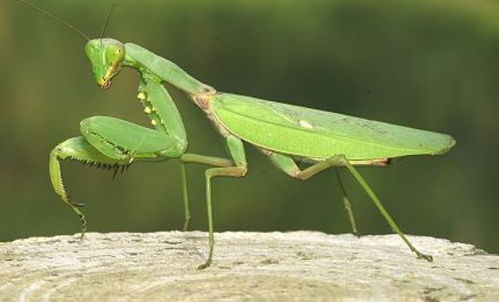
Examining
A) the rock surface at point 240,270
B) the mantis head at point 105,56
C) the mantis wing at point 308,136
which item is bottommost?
the rock surface at point 240,270

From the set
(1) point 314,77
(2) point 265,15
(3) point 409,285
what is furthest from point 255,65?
(3) point 409,285

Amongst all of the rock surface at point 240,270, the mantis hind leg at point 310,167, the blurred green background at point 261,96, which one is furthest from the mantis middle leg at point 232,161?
the blurred green background at point 261,96

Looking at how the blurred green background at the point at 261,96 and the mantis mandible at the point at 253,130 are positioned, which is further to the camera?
the blurred green background at the point at 261,96

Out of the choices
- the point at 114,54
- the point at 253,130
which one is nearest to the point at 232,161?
the point at 253,130

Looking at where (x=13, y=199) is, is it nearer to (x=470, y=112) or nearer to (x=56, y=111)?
(x=56, y=111)

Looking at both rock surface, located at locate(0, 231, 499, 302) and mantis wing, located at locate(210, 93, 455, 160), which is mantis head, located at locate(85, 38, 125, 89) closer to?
mantis wing, located at locate(210, 93, 455, 160)

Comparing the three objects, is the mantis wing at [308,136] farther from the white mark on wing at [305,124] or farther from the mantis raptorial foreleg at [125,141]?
the mantis raptorial foreleg at [125,141]

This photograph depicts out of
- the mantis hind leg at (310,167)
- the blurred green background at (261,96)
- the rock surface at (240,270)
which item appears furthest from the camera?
the blurred green background at (261,96)

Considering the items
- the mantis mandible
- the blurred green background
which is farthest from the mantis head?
the blurred green background

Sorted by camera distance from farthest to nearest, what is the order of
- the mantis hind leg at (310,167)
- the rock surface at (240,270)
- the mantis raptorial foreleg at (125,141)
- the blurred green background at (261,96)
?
the blurred green background at (261,96) < the mantis hind leg at (310,167) < the mantis raptorial foreleg at (125,141) < the rock surface at (240,270)
